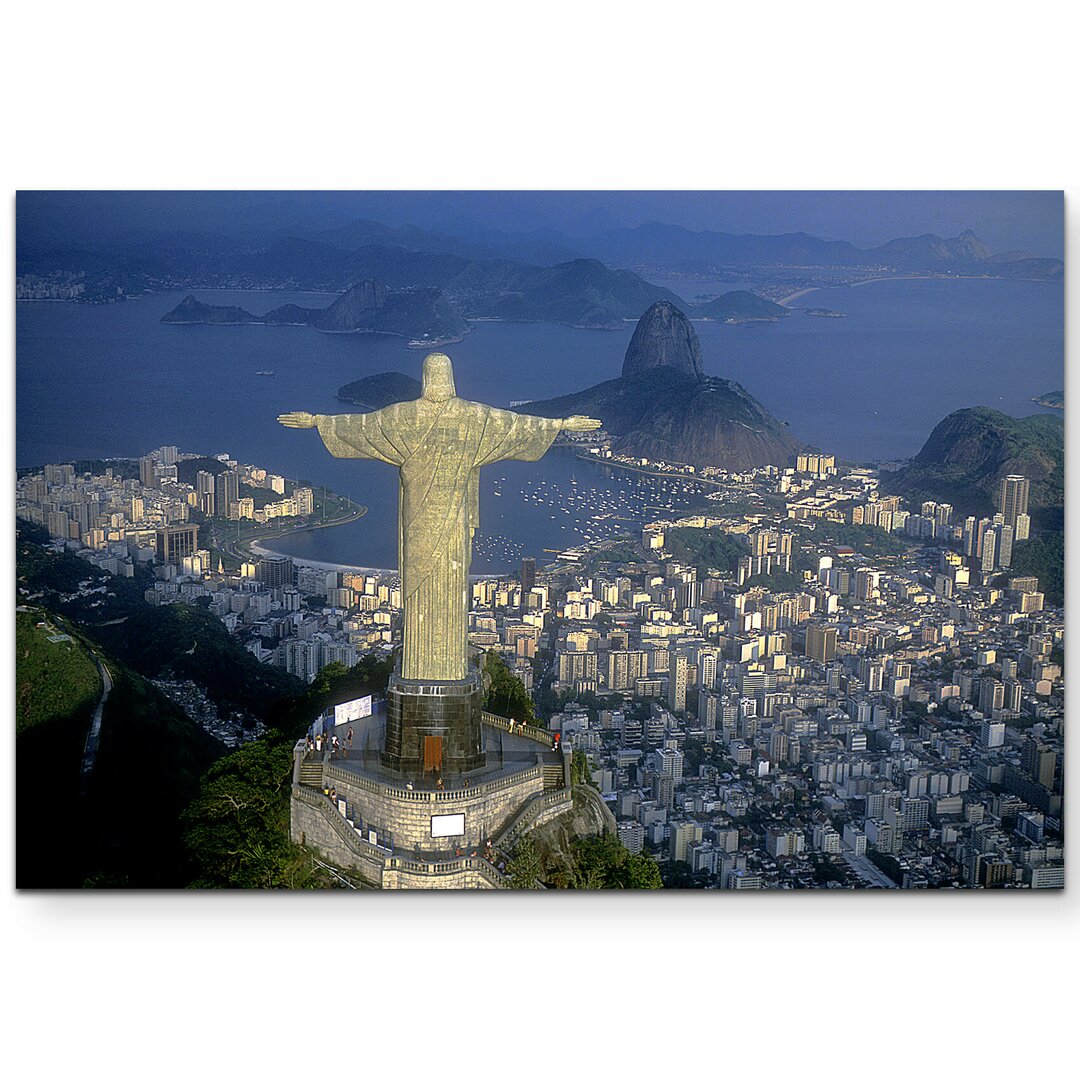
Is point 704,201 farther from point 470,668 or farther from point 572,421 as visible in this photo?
point 470,668

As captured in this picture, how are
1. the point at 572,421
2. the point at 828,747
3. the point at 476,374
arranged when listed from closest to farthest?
the point at 572,421 < the point at 828,747 < the point at 476,374

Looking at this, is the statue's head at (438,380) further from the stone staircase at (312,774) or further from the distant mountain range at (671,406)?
the distant mountain range at (671,406)

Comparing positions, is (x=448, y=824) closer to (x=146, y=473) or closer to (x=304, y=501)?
(x=304, y=501)

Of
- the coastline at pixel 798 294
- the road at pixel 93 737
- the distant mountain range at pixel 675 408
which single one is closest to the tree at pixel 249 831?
the road at pixel 93 737

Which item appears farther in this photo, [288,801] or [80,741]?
[80,741]

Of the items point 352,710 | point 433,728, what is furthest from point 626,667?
point 433,728

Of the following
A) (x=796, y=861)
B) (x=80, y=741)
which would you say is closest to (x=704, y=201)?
(x=796, y=861)

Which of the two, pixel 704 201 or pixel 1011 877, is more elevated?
pixel 704 201
